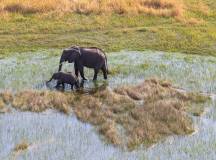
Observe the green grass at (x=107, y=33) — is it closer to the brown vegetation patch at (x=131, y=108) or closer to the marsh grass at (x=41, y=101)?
the brown vegetation patch at (x=131, y=108)

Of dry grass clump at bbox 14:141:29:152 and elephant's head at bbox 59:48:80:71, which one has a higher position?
dry grass clump at bbox 14:141:29:152

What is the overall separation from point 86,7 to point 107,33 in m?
3.20

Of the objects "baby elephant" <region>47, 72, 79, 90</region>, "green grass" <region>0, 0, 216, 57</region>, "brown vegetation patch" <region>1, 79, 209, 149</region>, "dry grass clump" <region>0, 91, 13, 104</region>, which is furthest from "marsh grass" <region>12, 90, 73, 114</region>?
"green grass" <region>0, 0, 216, 57</region>

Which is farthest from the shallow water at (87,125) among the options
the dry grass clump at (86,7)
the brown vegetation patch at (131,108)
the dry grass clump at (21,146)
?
the dry grass clump at (86,7)

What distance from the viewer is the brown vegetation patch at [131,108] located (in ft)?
45.2

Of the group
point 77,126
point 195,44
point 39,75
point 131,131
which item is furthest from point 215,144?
point 195,44

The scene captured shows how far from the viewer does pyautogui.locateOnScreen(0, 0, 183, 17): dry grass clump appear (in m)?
26.5

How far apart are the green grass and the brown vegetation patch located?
18.1 ft

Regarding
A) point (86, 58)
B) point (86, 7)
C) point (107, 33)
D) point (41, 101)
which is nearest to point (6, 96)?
A: point (41, 101)

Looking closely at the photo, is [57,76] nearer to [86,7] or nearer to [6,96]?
[6,96]

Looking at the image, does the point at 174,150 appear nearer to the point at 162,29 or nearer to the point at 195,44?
the point at 195,44

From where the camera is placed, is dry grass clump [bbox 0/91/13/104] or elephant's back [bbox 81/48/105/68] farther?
elephant's back [bbox 81/48/105/68]

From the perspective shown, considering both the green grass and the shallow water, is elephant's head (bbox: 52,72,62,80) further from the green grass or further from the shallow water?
the green grass

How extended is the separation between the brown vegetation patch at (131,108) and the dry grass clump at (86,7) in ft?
31.5
